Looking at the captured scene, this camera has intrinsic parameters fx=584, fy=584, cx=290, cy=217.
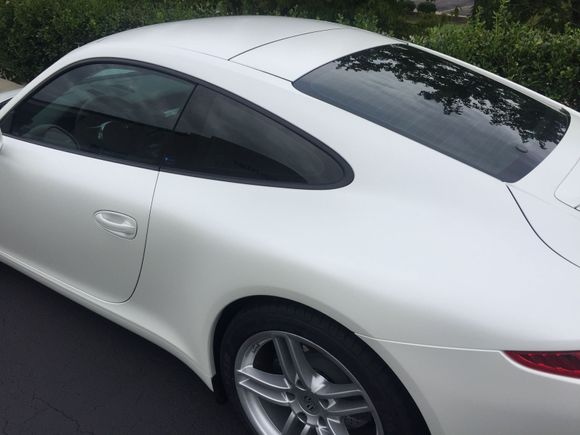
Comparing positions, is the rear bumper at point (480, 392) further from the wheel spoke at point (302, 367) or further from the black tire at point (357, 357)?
the wheel spoke at point (302, 367)

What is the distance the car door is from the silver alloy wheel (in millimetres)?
624

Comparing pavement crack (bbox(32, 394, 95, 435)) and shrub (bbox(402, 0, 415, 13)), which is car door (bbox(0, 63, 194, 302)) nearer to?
pavement crack (bbox(32, 394, 95, 435))

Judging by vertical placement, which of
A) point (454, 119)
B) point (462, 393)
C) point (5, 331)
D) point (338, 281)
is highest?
point (454, 119)

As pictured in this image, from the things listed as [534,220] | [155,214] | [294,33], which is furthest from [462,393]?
[294,33]

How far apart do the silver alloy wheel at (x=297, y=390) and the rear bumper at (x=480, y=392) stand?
0.22m

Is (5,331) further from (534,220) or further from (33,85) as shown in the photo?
(534,220)

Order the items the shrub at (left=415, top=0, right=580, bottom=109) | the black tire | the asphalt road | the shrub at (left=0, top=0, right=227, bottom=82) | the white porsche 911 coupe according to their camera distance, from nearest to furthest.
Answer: the white porsche 911 coupe, the black tire, the asphalt road, the shrub at (left=415, top=0, right=580, bottom=109), the shrub at (left=0, top=0, right=227, bottom=82)

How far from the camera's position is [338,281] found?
1.79 meters

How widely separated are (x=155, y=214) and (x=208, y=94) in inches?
20.2

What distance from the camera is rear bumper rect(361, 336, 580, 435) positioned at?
1581 mm

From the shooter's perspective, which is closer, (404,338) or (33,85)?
(404,338)

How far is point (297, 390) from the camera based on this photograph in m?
2.17

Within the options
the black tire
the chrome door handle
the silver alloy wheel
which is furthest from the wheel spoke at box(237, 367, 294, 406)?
the chrome door handle

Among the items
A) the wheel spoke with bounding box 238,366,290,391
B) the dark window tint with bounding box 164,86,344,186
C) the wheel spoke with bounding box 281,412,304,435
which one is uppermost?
the dark window tint with bounding box 164,86,344,186
